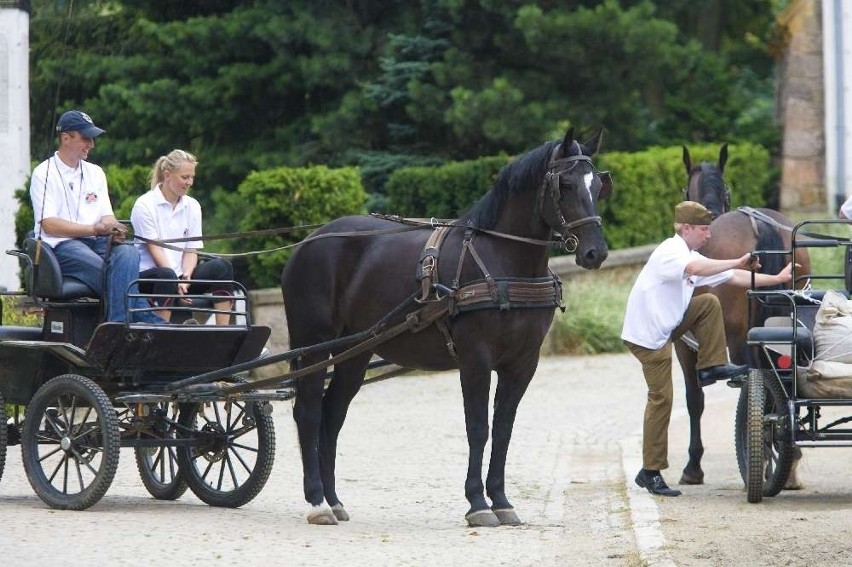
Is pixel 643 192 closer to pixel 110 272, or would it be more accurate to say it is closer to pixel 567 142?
pixel 567 142

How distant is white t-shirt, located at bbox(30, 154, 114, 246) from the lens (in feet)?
Answer: 32.1

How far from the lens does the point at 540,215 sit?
30.2ft

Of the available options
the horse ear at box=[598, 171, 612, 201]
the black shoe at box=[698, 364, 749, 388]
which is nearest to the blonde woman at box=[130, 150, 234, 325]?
the horse ear at box=[598, 171, 612, 201]

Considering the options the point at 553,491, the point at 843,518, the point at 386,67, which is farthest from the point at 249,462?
the point at 386,67

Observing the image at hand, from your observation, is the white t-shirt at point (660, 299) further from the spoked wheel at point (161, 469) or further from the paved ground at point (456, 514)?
the spoked wheel at point (161, 469)

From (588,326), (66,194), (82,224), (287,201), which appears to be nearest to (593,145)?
(82,224)

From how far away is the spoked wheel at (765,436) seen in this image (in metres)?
9.88

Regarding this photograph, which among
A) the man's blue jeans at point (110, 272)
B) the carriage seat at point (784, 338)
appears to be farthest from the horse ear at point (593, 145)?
the man's blue jeans at point (110, 272)

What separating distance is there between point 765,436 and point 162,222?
4.08 m

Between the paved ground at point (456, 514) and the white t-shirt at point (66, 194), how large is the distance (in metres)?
1.76

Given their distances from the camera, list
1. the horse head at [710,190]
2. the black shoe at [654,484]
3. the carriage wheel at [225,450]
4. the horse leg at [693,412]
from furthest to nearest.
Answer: the horse head at [710,190] → the horse leg at [693,412] → the black shoe at [654,484] → the carriage wheel at [225,450]

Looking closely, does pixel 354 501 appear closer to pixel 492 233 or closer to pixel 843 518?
pixel 492 233

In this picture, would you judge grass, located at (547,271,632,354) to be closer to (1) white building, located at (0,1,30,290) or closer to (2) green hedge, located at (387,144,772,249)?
(2) green hedge, located at (387,144,772,249)

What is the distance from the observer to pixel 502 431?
365 inches
